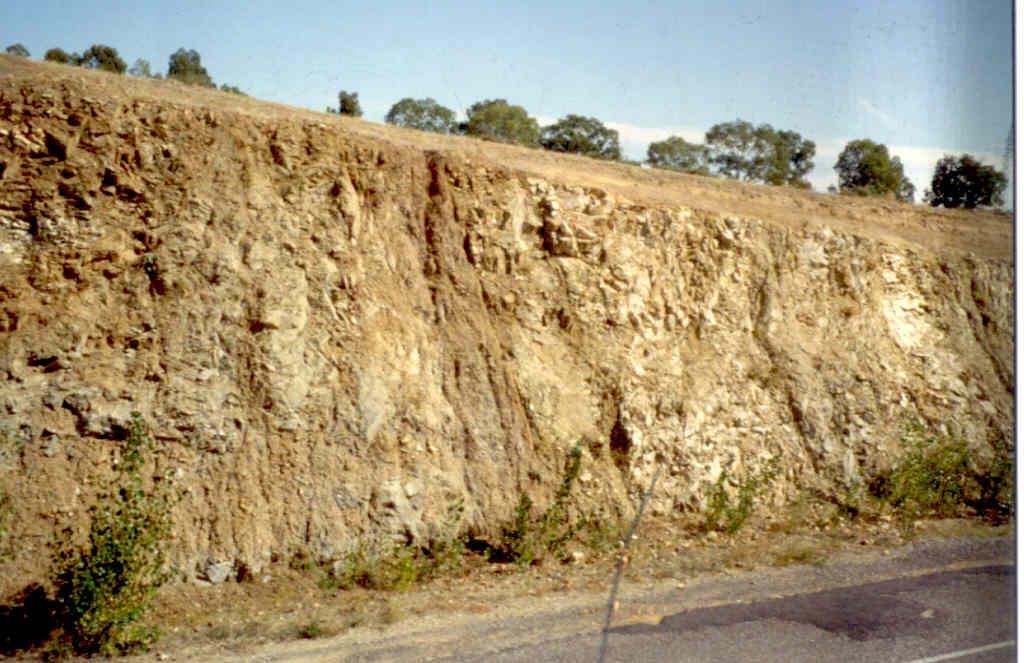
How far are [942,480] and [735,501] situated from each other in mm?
3505

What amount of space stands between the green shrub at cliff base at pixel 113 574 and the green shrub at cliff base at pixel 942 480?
9.72 metres

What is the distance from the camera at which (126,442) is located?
8086 millimetres

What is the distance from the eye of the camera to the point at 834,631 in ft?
24.8

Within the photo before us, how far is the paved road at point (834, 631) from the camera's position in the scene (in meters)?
6.93

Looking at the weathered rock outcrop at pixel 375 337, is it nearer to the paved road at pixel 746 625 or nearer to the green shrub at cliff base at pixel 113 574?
the green shrub at cliff base at pixel 113 574

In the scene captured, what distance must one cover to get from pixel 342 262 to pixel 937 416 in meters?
9.79

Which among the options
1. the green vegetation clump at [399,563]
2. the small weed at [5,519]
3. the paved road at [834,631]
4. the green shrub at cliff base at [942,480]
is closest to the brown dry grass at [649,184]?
the green shrub at cliff base at [942,480]

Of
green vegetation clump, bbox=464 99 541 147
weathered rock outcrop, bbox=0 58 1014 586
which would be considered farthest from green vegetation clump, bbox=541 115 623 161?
weathered rock outcrop, bbox=0 58 1014 586

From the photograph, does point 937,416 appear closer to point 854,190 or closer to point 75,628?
point 854,190

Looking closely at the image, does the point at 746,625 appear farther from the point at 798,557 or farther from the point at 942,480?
the point at 942,480

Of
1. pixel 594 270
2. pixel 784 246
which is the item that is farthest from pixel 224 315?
pixel 784 246

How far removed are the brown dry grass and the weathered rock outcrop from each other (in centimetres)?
52

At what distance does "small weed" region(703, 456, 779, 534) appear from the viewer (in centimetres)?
1079

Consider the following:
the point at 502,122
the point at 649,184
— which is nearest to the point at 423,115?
the point at 502,122
